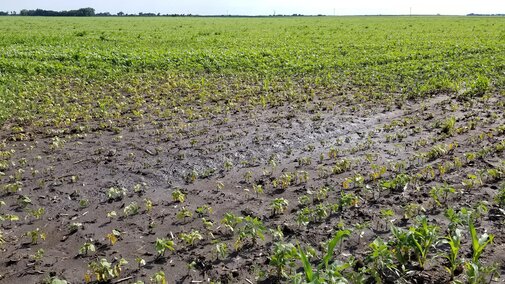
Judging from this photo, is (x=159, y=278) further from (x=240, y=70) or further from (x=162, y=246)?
(x=240, y=70)

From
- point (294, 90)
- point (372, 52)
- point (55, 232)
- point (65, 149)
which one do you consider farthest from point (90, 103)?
point (372, 52)

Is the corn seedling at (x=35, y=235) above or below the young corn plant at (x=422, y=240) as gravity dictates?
below

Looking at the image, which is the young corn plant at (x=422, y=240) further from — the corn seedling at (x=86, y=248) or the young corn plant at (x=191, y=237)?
the corn seedling at (x=86, y=248)

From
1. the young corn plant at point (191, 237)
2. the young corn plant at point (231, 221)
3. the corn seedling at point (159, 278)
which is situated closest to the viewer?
the corn seedling at point (159, 278)

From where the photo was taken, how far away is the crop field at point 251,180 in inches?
161

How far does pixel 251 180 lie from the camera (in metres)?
6.18

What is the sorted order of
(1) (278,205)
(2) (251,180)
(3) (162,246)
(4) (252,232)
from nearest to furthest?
1. (3) (162,246)
2. (4) (252,232)
3. (1) (278,205)
4. (2) (251,180)

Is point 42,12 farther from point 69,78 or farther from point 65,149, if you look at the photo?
point 65,149

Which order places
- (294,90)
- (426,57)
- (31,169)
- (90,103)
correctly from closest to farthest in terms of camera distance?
(31,169)
(90,103)
(294,90)
(426,57)

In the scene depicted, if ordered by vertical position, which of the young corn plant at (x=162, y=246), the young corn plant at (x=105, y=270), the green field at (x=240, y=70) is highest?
the green field at (x=240, y=70)

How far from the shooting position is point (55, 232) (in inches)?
191

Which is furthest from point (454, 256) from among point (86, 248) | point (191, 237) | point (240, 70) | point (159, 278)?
point (240, 70)

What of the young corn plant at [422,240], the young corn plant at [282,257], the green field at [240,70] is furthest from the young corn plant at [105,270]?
the green field at [240,70]

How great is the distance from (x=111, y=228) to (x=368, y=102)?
761 centimetres
